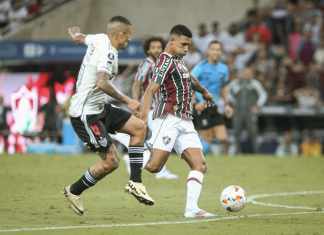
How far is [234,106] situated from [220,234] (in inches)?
583

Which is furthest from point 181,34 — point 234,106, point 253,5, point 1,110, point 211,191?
point 253,5

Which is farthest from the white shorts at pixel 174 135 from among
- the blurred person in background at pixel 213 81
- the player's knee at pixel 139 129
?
the blurred person in background at pixel 213 81

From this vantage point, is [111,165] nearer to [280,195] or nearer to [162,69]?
[162,69]

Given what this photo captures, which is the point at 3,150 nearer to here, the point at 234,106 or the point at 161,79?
the point at 234,106

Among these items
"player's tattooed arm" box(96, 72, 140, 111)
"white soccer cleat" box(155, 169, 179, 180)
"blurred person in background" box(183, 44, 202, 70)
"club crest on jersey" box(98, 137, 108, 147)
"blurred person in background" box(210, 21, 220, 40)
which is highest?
"blurred person in background" box(210, 21, 220, 40)

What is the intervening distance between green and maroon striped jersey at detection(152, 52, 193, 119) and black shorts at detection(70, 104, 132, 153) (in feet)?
1.63

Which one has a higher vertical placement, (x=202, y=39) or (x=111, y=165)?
(x=202, y=39)

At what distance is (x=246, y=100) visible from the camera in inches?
1002

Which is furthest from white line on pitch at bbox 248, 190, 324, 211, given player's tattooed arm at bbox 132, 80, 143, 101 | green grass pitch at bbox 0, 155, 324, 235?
player's tattooed arm at bbox 132, 80, 143, 101

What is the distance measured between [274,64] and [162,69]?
1506 cm

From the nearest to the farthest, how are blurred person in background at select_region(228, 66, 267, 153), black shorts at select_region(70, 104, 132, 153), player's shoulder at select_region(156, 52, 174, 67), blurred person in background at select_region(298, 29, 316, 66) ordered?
black shorts at select_region(70, 104, 132, 153) → player's shoulder at select_region(156, 52, 174, 67) → blurred person in background at select_region(228, 66, 267, 153) → blurred person in background at select_region(298, 29, 316, 66)

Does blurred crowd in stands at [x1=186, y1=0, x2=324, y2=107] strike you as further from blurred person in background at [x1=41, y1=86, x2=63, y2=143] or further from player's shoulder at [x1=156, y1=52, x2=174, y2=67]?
player's shoulder at [x1=156, y1=52, x2=174, y2=67]

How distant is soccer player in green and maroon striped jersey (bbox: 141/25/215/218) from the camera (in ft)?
40.9

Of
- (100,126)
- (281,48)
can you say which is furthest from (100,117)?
(281,48)
